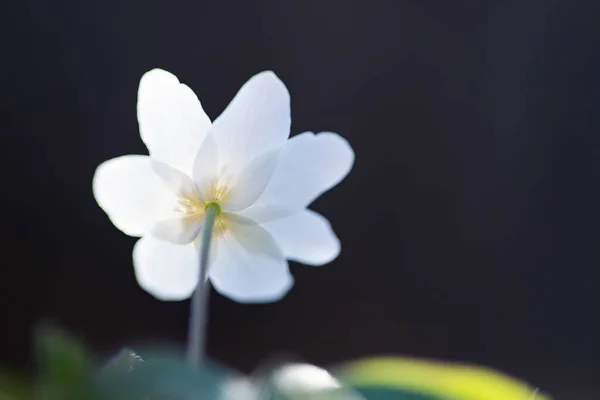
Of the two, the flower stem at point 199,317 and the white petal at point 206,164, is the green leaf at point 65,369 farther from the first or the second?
the white petal at point 206,164

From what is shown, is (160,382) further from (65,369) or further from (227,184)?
(227,184)

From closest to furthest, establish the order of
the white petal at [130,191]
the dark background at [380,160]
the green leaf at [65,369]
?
the green leaf at [65,369] < the white petal at [130,191] < the dark background at [380,160]

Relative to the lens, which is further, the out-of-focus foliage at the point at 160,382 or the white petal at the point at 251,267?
the white petal at the point at 251,267

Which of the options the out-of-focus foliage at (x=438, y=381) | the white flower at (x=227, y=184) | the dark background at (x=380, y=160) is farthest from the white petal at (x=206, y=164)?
the dark background at (x=380, y=160)

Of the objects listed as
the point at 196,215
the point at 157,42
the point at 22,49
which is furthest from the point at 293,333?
the point at 196,215

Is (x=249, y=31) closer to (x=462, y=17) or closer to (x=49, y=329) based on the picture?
(x=462, y=17)

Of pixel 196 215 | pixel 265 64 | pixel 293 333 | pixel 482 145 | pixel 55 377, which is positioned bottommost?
pixel 55 377

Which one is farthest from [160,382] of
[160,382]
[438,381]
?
[438,381]
